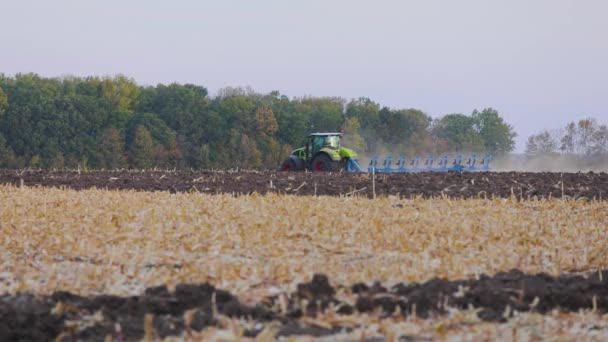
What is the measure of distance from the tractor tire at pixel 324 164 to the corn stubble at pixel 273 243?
58.5ft

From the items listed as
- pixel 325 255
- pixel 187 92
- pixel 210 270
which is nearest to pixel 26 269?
pixel 210 270

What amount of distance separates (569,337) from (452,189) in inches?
519

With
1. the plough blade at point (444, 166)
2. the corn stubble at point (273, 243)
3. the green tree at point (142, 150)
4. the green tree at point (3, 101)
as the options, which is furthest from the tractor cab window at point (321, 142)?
the green tree at point (3, 101)

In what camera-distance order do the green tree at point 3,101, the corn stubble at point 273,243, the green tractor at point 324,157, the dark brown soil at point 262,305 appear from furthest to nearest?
the green tree at point 3,101
the green tractor at point 324,157
the corn stubble at point 273,243
the dark brown soil at point 262,305

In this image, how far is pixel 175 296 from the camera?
321 inches

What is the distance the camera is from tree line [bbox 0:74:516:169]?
5950 centimetres

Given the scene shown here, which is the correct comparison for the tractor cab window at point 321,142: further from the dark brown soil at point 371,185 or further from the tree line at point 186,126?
the tree line at point 186,126

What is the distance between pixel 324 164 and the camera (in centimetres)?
3362

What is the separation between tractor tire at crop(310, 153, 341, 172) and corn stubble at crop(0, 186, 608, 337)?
702 inches

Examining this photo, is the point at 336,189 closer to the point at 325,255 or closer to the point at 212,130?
the point at 325,255

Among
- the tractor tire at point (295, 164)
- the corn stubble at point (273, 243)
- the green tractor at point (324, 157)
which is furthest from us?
the tractor tire at point (295, 164)

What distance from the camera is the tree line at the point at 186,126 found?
59500mm

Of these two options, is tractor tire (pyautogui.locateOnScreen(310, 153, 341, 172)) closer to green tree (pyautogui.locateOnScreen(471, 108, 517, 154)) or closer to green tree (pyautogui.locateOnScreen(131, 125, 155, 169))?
green tree (pyautogui.locateOnScreen(131, 125, 155, 169))

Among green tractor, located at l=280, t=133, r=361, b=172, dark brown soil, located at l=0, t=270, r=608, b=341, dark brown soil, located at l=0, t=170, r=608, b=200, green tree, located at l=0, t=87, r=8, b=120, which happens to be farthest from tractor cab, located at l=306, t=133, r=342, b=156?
green tree, located at l=0, t=87, r=8, b=120
